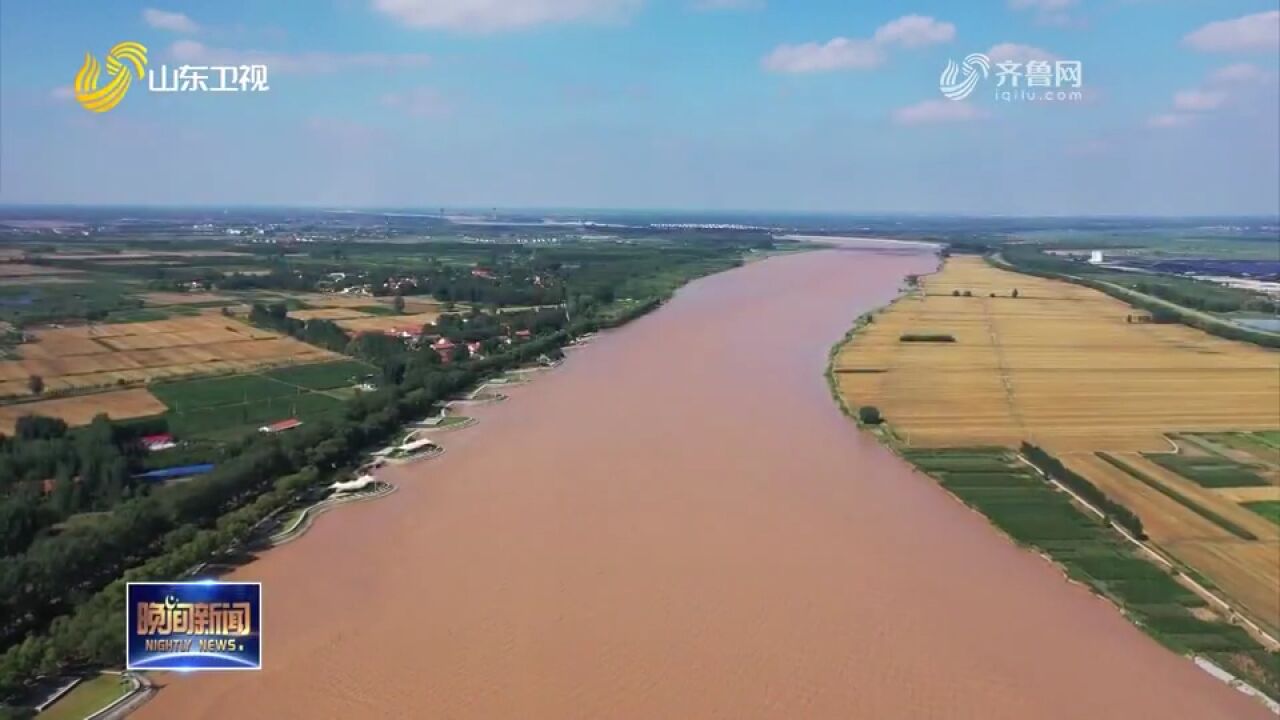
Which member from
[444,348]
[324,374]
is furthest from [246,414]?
[444,348]

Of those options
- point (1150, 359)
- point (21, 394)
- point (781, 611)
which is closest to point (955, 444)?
point (781, 611)

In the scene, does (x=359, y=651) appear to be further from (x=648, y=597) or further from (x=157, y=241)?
(x=157, y=241)

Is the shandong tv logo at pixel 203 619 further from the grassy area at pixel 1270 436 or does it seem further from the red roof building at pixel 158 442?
the grassy area at pixel 1270 436

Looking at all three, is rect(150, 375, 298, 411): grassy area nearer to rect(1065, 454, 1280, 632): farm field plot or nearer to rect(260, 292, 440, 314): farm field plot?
rect(260, 292, 440, 314): farm field plot

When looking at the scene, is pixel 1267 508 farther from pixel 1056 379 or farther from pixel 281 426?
pixel 281 426

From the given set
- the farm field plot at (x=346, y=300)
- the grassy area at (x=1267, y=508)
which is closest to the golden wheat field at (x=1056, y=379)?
the grassy area at (x=1267, y=508)

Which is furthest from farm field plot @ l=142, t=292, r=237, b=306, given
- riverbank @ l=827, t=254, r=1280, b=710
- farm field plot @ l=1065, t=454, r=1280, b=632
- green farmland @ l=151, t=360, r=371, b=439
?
farm field plot @ l=1065, t=454, r=1280, b=632

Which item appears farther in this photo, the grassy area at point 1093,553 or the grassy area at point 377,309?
the grassy area at point 377,309
